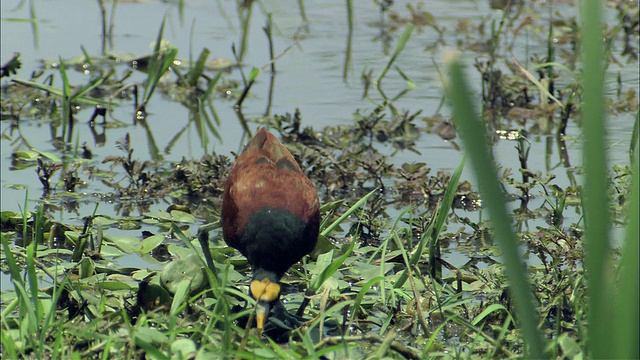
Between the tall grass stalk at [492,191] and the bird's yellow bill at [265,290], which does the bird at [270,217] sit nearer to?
the bird's yellow bill at [265,290]

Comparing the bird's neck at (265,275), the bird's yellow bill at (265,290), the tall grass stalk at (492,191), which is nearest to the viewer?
the tall grass stalk at (492,191)

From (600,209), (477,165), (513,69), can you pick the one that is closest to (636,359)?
(600,209)

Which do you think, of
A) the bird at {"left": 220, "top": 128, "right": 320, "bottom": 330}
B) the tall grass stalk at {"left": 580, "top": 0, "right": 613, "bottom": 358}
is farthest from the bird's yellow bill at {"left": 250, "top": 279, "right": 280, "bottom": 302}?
the tall grass stalk at {"left": 580, "top": 0, "right": 613, "bottom": 358}

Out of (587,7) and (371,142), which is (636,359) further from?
(371,142)

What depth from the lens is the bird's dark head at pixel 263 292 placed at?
306cm

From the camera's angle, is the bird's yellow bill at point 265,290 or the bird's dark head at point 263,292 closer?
the bird's dark head at point 263,292

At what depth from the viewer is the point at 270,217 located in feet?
11.6

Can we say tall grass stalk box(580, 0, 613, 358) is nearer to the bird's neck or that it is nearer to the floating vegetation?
the floating vegetation

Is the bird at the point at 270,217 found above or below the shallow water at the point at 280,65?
above

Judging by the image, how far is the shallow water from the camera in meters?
5.37

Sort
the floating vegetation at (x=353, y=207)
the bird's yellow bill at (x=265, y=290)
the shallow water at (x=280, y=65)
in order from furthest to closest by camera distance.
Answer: the shallow water at (x=280, y=65), the bird's yellow bill at (x=265, y=290), the floating vegetation at (x=353, y=207)

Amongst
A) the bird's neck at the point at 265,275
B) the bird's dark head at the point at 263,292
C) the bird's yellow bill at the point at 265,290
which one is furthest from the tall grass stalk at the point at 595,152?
the bird's neck at the point at 265,275

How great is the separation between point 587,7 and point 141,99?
17.7 feet

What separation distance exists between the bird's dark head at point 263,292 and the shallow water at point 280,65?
3.24ft
